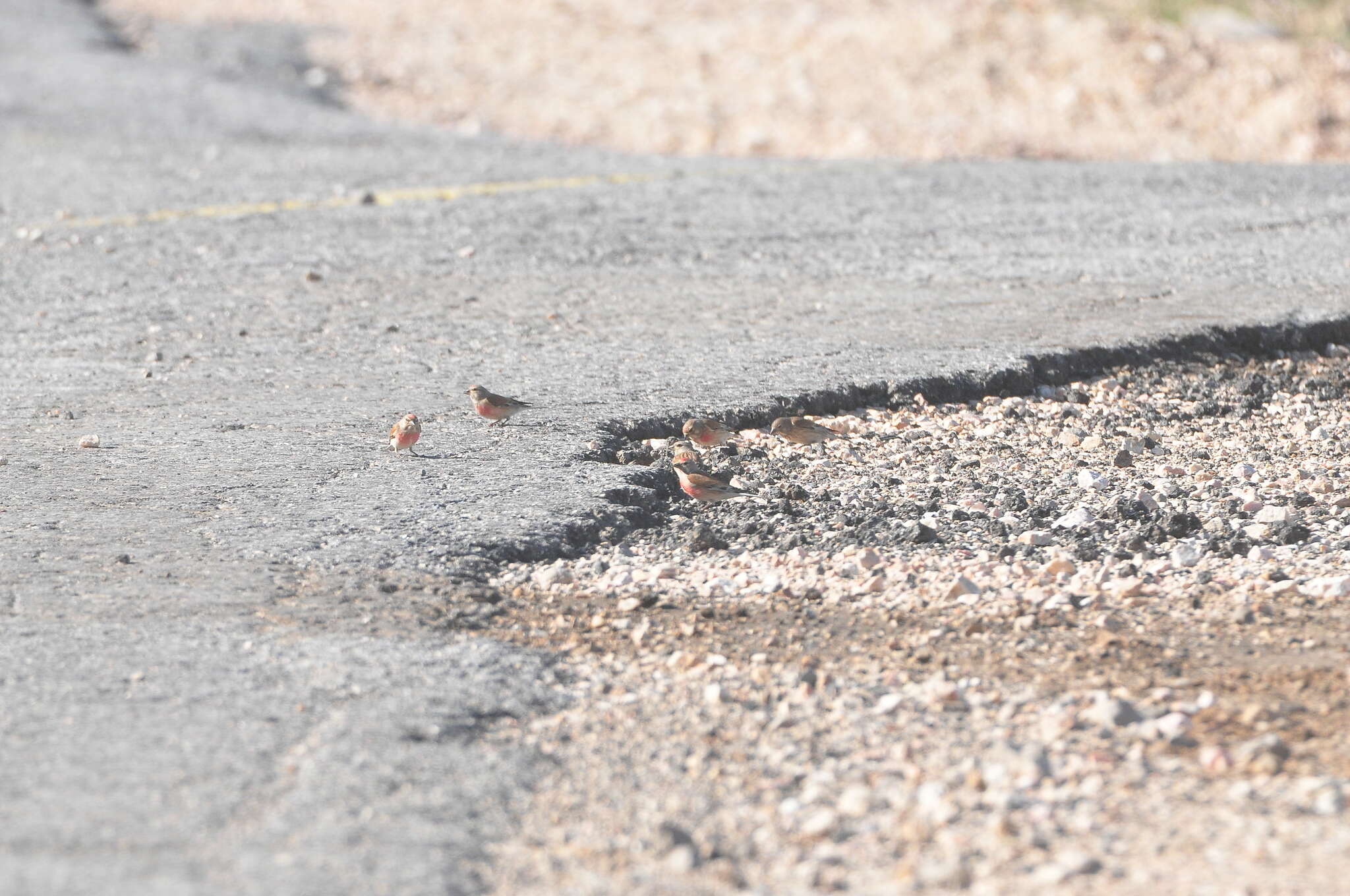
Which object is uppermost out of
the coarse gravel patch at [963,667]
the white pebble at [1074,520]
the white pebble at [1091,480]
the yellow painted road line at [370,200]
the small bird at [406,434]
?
the yellow painted road line at [370,200]

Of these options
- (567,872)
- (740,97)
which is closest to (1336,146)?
(740,97)

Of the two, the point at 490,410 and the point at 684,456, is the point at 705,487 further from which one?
the point at 490,410

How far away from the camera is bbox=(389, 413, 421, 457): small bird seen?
5371 millimetres

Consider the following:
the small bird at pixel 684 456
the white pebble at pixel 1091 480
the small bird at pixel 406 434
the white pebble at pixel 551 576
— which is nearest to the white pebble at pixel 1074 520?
the white pebble at pixel 1091 480

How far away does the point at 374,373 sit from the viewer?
6.47 meters

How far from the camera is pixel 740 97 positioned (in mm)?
14969

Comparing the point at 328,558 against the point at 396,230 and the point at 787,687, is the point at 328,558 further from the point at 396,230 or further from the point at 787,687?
the point at 396,230

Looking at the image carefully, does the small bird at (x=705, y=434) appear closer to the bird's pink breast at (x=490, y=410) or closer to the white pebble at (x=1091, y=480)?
the bird's pink breast at (x=490, y=410)

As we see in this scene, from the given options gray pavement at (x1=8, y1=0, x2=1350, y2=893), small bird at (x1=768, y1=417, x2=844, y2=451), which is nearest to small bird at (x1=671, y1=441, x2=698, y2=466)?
gray pavement at (x1=8, y1=0, x2=1350, y2=893)

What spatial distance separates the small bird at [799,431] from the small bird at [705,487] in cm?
48

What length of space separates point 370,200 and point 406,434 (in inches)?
183

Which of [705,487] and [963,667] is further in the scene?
[705,487]

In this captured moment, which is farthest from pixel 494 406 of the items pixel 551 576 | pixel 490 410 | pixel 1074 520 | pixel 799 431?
pixel 1074 520

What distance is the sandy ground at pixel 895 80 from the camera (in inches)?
516
